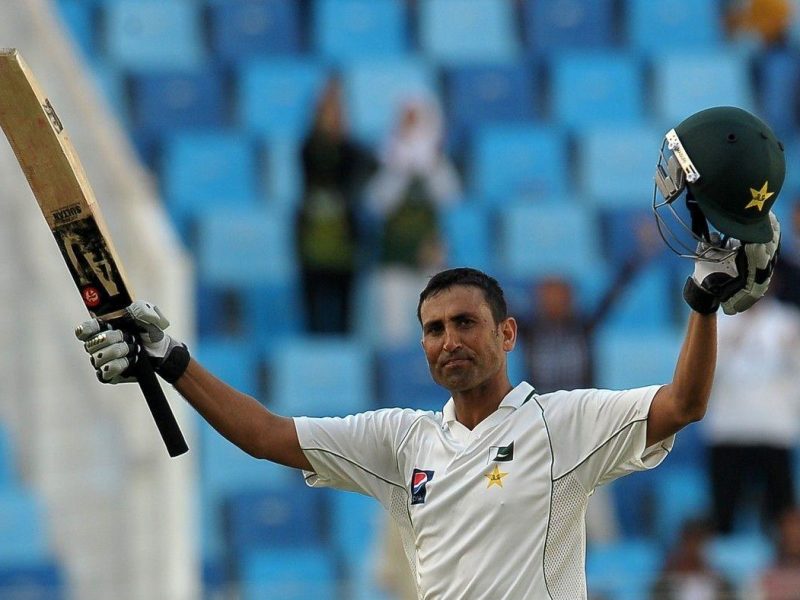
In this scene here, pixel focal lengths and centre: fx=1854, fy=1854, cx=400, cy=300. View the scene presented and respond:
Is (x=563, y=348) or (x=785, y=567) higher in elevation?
(x=563, y=348)

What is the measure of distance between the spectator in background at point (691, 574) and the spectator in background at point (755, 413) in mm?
292

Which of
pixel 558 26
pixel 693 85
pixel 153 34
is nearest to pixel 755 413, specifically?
pixel 693 85

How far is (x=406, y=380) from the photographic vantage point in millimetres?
9883

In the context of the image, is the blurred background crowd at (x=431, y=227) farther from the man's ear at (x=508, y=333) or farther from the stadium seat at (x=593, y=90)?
the man's ear at (x=508, y=333)

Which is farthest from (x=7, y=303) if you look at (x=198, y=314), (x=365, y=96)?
(x=365, y=96)

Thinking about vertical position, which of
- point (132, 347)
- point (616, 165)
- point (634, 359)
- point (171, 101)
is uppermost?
point (171, 101)

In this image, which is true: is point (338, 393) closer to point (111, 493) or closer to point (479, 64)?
point (111, 493)

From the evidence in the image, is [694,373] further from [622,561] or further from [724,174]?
[622,561]

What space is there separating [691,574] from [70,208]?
16.2ft

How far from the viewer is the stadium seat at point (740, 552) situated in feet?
29.6

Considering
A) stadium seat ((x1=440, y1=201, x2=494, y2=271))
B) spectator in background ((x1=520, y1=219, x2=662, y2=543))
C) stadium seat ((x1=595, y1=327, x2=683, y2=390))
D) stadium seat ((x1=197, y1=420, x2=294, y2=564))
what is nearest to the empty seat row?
stadium seat ((x1=440, y1=201, x2=494, y2=271))

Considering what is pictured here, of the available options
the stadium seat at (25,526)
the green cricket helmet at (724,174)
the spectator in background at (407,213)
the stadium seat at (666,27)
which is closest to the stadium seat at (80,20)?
the spectator in background at (407,213)

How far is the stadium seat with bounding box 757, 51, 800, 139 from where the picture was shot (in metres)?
11.9

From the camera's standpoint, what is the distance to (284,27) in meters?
11.9
